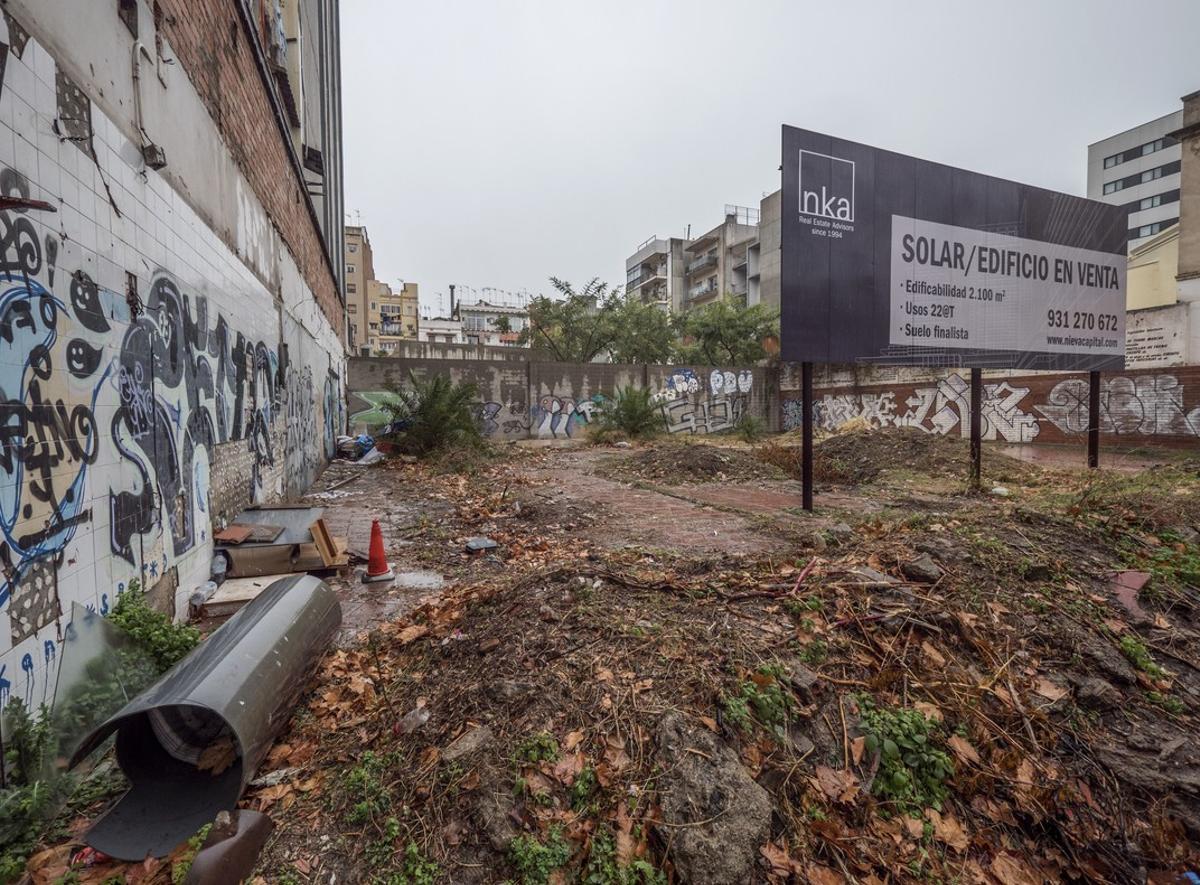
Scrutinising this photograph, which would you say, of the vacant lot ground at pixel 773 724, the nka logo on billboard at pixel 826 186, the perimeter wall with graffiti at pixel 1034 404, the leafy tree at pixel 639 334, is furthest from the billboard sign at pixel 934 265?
the leafy tree at pixel 639 334

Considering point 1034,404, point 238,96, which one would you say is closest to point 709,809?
point 238,96

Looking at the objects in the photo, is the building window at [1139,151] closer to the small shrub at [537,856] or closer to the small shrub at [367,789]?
the small shrub at [537,856]

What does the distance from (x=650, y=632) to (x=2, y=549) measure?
2525mm

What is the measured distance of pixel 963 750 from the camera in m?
2.26

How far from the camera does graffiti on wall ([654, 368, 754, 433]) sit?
70.7 ft

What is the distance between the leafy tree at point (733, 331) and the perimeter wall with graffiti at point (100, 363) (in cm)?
2764

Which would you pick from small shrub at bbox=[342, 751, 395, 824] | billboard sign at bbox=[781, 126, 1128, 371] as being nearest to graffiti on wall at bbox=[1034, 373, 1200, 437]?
billboard sign at bbox=[781, 126, 1128, 371]

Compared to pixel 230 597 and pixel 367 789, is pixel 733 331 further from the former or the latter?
pixel 367 789

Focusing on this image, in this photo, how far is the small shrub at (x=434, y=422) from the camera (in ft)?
39.6

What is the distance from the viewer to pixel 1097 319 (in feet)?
30.4

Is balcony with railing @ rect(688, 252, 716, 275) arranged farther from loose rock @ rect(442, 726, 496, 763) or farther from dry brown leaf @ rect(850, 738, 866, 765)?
loose rock @ rect(442, 726, 496, 763)

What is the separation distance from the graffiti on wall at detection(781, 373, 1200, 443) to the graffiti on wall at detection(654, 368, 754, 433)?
3.69 m

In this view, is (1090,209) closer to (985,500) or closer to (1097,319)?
(1097,319)

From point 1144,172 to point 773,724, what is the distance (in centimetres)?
7240
